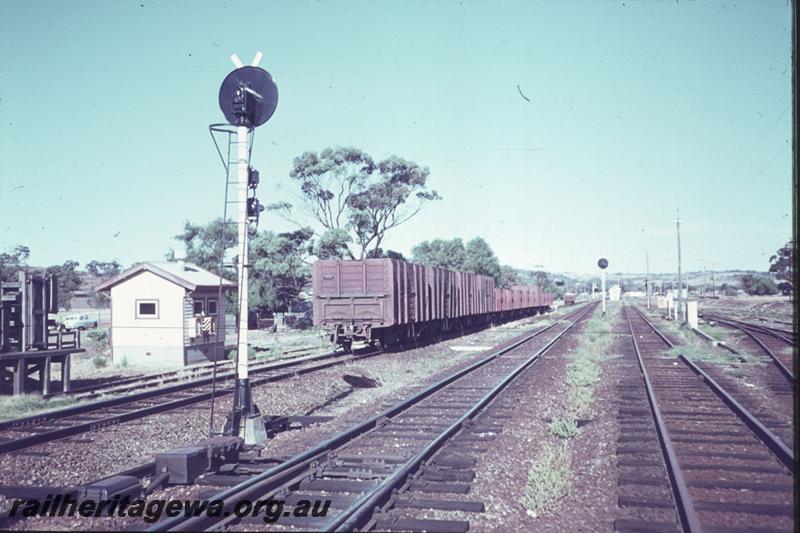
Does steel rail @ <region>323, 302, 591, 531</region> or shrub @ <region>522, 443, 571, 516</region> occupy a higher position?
steel rail @ <region>323, 302, 591, 531</region>

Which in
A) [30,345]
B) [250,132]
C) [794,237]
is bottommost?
[30,345]

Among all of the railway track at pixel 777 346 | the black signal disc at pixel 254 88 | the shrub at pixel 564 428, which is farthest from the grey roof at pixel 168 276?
the railway track at pixel 777 346

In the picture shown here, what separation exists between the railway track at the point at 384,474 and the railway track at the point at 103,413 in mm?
3599

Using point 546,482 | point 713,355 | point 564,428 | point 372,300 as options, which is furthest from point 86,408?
point 713,355

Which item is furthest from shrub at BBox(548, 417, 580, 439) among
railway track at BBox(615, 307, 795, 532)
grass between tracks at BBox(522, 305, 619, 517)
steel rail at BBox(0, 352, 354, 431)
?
steel rail at BBox(0, 352, 354, 431)

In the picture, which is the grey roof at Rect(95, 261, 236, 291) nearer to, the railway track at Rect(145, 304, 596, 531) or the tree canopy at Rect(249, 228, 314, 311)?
the railway track at Rect(145, 304, 596, 531)

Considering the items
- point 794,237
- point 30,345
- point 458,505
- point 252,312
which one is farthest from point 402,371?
point 252,312

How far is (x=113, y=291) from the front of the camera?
69.3ft

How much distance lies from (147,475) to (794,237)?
21.5 ft

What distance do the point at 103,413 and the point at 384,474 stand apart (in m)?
6.52

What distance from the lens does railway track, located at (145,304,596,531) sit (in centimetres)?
511

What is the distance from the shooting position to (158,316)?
2059 centimetres

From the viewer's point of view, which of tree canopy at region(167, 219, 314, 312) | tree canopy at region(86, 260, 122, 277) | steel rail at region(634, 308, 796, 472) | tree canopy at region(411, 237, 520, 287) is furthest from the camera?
tree canopy at region(86, 260, 122, 277)

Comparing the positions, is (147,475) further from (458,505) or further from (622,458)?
(622,458)
